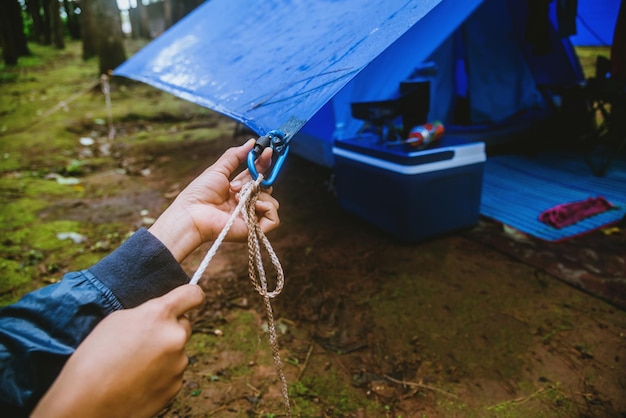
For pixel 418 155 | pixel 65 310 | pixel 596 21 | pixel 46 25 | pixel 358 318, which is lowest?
pixel 358 318

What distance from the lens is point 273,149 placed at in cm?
110

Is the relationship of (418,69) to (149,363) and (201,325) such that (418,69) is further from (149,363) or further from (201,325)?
(149,363)

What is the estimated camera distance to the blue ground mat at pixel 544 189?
289cm

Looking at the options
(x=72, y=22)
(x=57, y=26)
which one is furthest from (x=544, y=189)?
(x=72, y=22)

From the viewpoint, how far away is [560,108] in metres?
4.40

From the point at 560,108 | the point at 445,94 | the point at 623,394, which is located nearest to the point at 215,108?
the point at 623,394

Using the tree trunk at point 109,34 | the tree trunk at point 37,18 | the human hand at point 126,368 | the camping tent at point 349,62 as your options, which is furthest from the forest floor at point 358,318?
the tree trunk at point 37,18

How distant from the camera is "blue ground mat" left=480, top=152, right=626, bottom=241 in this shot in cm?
289

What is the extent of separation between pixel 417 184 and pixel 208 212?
5.59 feet

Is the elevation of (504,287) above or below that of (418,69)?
below

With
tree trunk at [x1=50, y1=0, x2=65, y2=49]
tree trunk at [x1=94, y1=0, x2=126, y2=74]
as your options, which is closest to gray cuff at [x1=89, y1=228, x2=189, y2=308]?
tree trunk at [x1=94, y1=0, x2=126, y2=74]

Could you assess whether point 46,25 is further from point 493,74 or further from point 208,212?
point 208,212

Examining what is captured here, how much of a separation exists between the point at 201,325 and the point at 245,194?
4.42 ft

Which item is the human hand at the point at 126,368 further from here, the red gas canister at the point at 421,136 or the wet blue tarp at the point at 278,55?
the red gas canister at the point at 421,136
